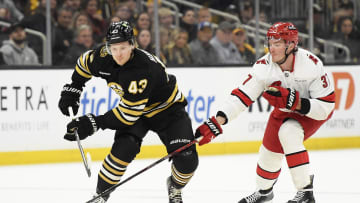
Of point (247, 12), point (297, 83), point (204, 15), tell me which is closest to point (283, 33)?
point (297, 83)

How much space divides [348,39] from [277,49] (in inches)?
178

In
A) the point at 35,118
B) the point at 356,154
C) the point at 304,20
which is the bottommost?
the point at 356,154

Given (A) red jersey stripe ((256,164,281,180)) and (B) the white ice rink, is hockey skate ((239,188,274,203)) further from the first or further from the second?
(B) the white ice rink

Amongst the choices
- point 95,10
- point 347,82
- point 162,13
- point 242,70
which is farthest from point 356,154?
point 95,10

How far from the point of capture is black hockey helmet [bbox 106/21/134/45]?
3.87 m

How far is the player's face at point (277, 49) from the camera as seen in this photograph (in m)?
4.14

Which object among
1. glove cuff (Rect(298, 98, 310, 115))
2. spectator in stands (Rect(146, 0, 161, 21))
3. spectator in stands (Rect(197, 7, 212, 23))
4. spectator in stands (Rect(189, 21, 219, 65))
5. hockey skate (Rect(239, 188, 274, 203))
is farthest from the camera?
spectator in stands (Rect(197, 7, 212, 23))

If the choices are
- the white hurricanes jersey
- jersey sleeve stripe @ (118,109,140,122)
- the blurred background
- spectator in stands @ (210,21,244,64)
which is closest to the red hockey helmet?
the white hurricanes jersey

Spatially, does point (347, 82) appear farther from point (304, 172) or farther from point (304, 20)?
point (304, 172)

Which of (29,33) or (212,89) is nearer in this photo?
(29,33)

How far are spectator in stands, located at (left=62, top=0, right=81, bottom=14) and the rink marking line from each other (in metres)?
1.45

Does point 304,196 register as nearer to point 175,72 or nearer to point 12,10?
point 175,72

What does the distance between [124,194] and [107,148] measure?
5.80ft

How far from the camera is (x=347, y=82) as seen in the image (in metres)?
7.91
